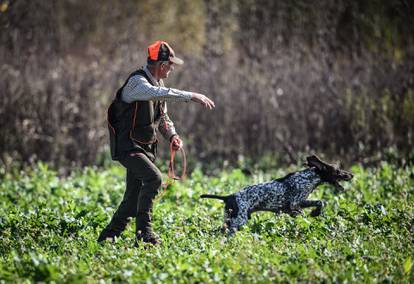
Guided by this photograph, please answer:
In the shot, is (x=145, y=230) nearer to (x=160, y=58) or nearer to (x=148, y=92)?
(x=148, y=92)

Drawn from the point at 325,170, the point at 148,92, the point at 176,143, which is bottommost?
the point at 325,170

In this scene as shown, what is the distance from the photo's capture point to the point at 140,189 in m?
7.25

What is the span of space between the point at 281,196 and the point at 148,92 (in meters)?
1.79

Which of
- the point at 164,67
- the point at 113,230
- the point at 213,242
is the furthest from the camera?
the point at 113,230

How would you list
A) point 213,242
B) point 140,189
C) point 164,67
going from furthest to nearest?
point 140,189
point 164,67
point 213,242

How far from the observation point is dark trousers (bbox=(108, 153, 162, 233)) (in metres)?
6.93

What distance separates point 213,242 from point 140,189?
3.11 ft

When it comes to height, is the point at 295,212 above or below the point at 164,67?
below

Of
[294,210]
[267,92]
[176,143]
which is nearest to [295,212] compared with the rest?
[294,210]

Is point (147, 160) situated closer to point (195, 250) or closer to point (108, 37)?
point (195, 250)

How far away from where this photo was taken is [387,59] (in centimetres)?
1443

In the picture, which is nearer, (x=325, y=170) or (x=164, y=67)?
(x=164, y=67)

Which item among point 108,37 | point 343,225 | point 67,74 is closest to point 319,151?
point 67,74

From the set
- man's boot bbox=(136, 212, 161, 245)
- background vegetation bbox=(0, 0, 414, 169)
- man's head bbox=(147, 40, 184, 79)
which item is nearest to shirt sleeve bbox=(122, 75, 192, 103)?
man's head bbox=(147, 40, 184, 79)
